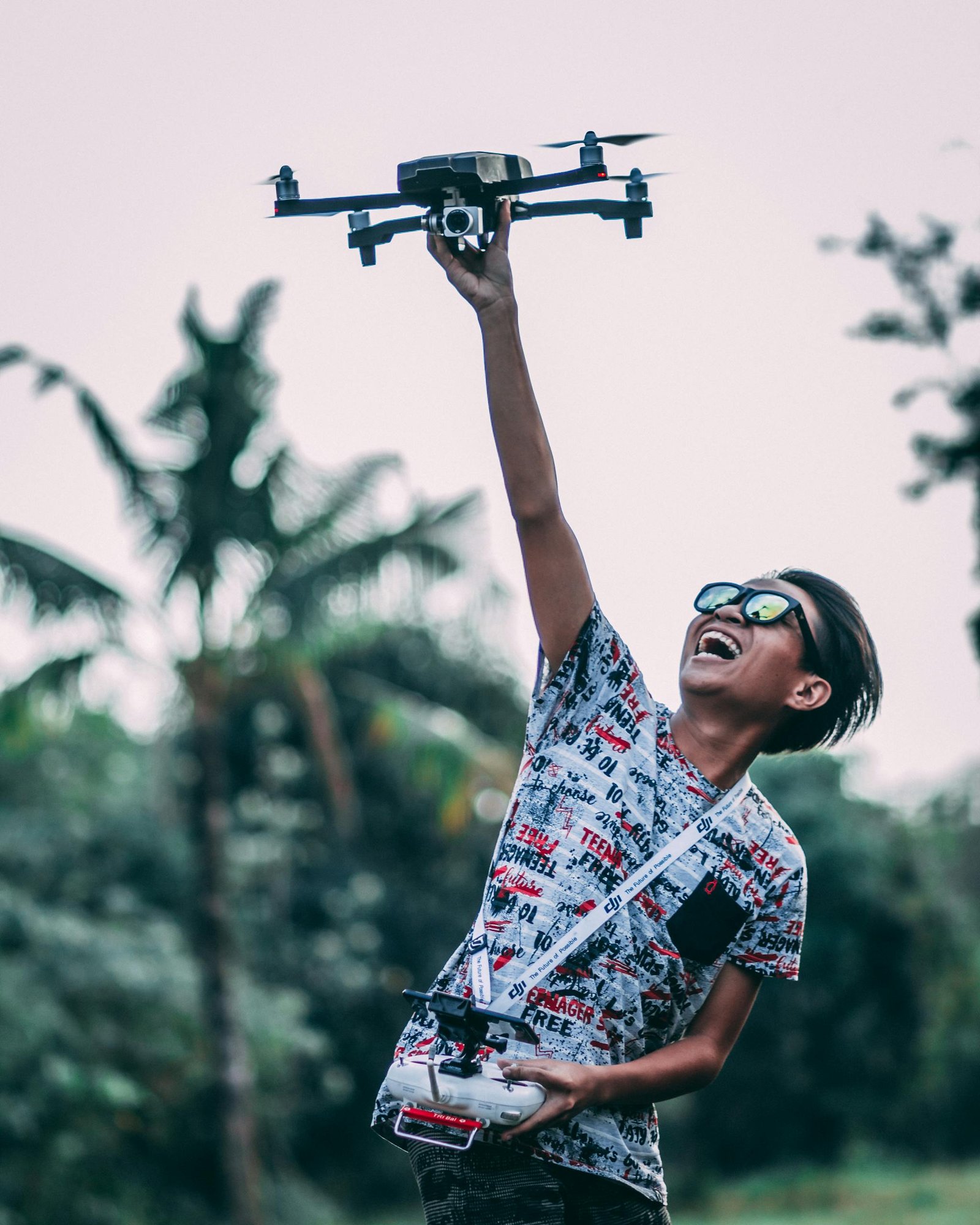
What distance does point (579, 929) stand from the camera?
7.15 feet

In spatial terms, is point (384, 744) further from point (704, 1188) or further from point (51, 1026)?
point (704, 1188)

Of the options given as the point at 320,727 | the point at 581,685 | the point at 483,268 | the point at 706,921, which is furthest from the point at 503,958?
the point at 320,727

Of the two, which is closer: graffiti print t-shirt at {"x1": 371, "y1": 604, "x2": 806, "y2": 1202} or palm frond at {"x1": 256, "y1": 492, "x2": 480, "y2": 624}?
graffiti print t-shirt at {"x1": 371, "y1": 604, "x2": 806, "y2": 1202}

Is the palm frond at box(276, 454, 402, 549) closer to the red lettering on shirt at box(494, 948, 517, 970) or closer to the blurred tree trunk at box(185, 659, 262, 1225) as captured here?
the blurred tree trunk at box(185, 659, 262, 1225)

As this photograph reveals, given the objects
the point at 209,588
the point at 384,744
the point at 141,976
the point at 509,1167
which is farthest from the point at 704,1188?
the point at 509,1167

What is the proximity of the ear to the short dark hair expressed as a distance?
0.7 inches

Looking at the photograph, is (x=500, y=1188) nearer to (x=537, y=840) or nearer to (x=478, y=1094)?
(x=478, y=1094)

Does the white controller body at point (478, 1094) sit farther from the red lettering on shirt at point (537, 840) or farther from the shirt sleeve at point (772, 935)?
the shirt sleeve at point (772, 935)

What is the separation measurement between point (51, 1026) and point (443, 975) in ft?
41.2

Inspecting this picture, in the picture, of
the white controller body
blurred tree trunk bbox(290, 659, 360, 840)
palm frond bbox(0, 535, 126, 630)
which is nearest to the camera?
the white controller body

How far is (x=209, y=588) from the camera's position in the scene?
11656mm

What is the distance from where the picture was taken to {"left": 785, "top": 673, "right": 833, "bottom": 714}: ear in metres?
2.50

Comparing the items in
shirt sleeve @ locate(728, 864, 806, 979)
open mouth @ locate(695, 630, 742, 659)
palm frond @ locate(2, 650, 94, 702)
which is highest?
palm frond @ locate(2, 650, 94, 702)

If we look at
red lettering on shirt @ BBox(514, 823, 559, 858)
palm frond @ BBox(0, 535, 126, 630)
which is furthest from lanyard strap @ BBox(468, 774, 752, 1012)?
palm frond @ BBox(0, 535, 126, 630)
